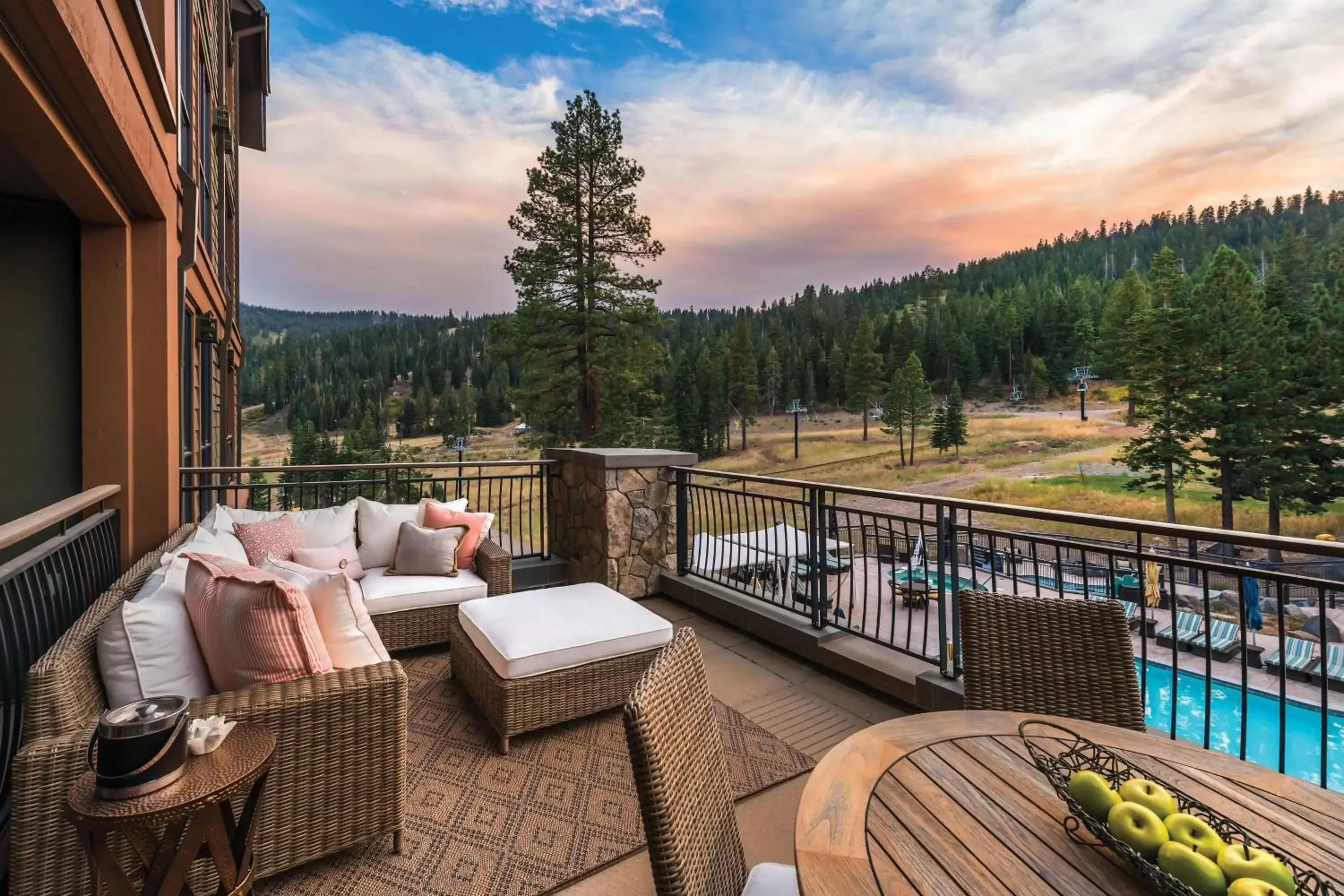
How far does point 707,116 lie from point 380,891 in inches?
566

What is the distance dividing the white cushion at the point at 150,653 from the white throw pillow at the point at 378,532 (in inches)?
83.2

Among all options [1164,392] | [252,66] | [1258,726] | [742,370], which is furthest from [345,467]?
[742,370]

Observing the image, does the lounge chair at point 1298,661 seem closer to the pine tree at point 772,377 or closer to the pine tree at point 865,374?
the pine tree at point 865,374

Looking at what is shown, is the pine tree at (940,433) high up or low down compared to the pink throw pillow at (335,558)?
up

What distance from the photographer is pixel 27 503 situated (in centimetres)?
316

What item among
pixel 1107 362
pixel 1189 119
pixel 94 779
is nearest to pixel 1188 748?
pixel 94 779

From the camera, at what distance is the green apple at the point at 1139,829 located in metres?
0.80

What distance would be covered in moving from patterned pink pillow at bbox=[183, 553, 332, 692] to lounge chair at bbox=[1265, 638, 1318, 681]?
11491mm

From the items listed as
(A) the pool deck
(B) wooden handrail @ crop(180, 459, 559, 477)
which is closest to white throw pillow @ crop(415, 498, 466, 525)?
(B) wooden handrail @ crop(180, 459, 559, 477)

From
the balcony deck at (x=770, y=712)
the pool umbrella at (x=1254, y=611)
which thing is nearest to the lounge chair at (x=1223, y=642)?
the pool umbrella at (x=1254, y=611)

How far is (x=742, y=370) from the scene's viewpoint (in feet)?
108

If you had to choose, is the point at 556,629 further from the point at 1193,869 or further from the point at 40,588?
the point at 1193,869

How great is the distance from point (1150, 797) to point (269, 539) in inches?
161

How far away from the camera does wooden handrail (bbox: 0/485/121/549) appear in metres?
1.61
